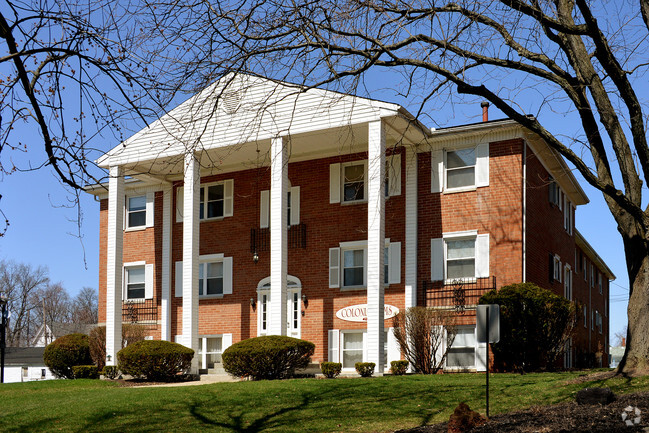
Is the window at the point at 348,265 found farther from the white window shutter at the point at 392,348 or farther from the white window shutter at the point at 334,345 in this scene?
the white window shutter at the point at 392,348

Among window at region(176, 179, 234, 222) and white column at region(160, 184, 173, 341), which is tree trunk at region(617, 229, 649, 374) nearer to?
window at region(176, 179, 234, 222)

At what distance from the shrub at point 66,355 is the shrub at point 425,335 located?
1146 cm

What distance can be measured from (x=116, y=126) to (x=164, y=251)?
2043 centimetres

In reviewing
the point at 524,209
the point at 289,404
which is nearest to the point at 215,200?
the point at 524,209

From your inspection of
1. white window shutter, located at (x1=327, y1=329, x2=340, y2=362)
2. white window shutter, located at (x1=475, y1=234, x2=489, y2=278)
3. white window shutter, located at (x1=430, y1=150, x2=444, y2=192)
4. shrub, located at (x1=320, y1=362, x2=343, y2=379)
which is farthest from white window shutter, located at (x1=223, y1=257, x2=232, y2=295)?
white window shutter, located at (x1=475, y1=234, x2=489, y2=278)

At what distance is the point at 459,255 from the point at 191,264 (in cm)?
864

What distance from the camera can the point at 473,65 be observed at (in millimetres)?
11289

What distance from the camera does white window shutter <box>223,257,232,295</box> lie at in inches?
1020

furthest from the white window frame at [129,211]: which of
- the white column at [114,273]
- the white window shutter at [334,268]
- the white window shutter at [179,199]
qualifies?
the white window shutter at [334,268]

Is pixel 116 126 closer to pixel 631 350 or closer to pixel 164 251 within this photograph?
pixel 631 350

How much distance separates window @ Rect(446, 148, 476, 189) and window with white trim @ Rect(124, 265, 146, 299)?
1262 centimetres

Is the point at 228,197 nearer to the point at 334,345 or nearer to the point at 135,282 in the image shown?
the point at 135,282

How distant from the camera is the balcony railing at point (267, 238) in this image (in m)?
24.8

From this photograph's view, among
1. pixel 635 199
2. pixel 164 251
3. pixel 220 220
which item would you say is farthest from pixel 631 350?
pixel 164 251
